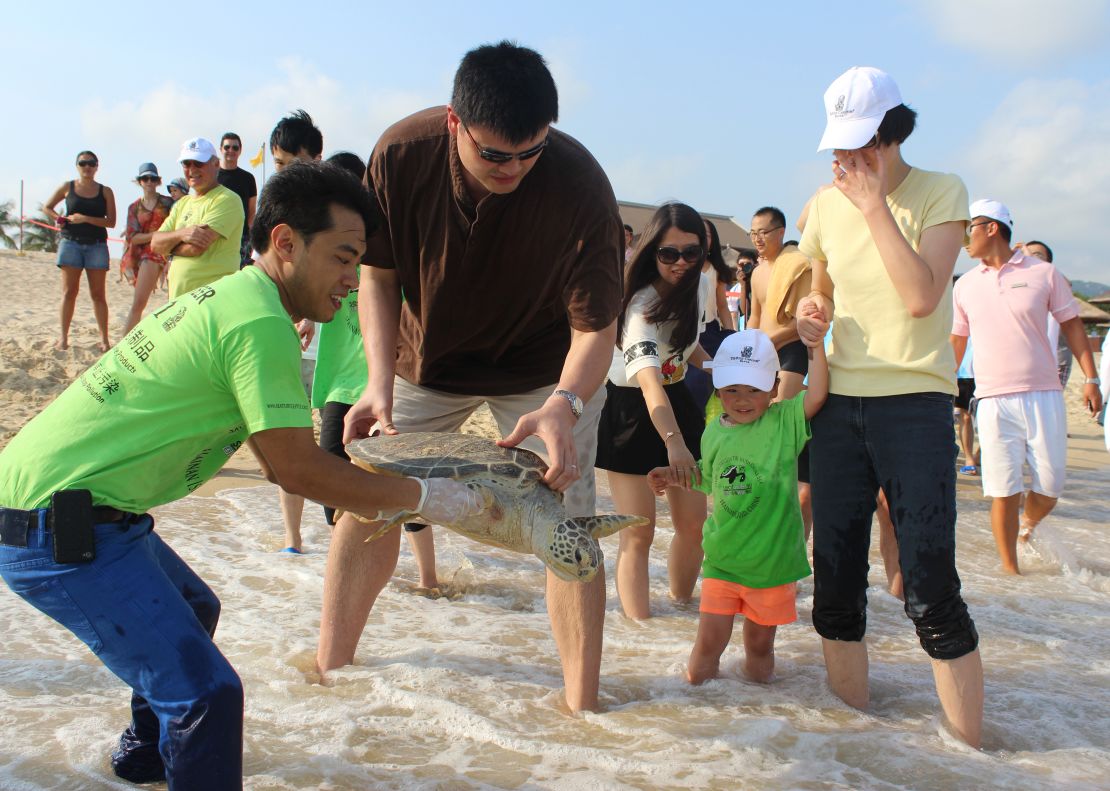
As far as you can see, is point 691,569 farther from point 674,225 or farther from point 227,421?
point 227,421

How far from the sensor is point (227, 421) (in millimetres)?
2014

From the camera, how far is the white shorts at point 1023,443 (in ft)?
16.6

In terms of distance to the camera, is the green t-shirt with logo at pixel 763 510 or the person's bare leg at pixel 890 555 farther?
the person's bare leg at pixel 890 555

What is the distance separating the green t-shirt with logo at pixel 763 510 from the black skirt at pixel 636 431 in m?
0.61

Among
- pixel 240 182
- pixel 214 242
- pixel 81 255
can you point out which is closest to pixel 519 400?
pixel 214 242

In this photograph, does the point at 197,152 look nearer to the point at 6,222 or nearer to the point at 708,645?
the point at 708,645

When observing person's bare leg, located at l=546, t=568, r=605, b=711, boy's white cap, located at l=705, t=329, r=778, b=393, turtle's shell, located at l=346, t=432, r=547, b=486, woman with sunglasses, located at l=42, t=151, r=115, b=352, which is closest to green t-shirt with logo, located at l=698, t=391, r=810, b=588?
boy's white cap, located at l=705, t=329, r=778, b=393

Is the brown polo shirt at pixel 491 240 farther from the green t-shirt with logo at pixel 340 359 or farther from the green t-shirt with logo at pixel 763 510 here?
the green t-shirt with logo at pixel 340 359

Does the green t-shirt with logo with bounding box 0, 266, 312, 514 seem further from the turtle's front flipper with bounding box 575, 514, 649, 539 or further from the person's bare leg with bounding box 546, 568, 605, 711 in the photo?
the person's bare leg with bounding box 546, 568, 605, 711

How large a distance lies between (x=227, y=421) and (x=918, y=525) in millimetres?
1942

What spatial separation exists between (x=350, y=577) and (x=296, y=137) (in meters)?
2.70

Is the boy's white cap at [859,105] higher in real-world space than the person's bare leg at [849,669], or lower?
higher

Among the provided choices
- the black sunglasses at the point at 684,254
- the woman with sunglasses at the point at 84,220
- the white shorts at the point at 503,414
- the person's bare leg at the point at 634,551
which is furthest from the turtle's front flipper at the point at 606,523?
the woman with sunglasses at the point at 84,220

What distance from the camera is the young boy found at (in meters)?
3.15
